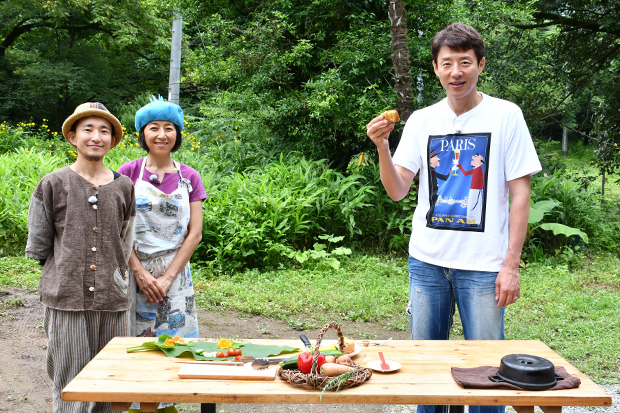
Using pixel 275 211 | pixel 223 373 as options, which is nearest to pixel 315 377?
pixel 223 373

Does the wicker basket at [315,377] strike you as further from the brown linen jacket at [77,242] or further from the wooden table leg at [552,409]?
the brown linen jacket at [77,242]

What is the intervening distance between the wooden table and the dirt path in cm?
181

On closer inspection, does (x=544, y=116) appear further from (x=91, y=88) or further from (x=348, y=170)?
(x=91, y=88)

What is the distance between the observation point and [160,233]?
3.34 metres

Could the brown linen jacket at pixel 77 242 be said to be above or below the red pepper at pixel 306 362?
above

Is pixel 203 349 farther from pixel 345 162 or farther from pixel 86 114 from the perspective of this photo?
pixel 345 162

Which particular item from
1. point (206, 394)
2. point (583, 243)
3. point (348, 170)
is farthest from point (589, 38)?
point (206, 394)

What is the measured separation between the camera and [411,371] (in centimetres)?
241

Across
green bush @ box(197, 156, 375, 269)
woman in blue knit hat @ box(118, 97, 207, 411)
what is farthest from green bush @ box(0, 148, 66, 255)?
woman in blue knit hat @ box(118, 97, 207, 411)

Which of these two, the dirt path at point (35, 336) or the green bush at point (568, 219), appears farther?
the green bush at point (568, 219)

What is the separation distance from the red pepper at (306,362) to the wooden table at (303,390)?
9 centimetres

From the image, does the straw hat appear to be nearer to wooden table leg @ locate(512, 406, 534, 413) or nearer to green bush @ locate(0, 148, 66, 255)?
wooden table leg @ locate(512, 406, 534, 413)

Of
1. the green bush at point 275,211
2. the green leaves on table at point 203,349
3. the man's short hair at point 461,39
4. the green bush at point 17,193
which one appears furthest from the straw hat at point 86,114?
the green bush at point 17,193

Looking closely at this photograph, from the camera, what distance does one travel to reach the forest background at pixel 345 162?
652 cm
